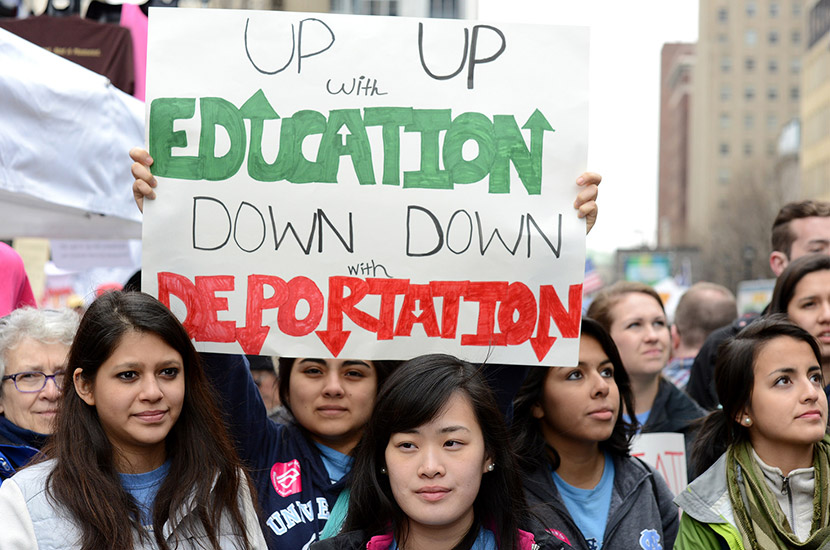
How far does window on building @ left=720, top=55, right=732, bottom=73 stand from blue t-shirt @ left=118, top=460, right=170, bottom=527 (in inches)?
4380

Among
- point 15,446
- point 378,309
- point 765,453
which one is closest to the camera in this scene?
point 15,446

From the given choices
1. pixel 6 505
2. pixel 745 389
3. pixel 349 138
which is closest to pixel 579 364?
pixel 745 389

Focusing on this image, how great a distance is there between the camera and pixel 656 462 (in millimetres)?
4207

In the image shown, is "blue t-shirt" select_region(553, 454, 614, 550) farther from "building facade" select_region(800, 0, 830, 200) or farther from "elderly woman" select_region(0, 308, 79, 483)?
"building facade" select_region(800, 0, 830, 200)

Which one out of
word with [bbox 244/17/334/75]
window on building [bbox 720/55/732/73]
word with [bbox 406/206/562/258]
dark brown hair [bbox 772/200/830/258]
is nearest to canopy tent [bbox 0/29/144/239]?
word with [bbox 244/17/334/75]

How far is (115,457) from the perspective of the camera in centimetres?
280

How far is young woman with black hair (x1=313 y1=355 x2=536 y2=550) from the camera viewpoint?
108 inches

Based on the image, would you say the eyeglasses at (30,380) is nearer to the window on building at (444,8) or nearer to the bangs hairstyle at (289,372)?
the bangs hairstyle at (289,372)

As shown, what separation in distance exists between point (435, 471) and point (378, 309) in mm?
734

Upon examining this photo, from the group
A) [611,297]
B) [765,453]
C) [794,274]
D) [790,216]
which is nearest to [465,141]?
[765,453]

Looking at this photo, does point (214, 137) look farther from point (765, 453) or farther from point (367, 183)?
point (765, 453)

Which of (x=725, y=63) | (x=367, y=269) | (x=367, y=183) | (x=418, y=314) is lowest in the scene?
(x=418, y=314)

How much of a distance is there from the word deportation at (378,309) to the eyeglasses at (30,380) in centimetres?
44

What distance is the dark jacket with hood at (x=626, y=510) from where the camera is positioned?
10.6ft
